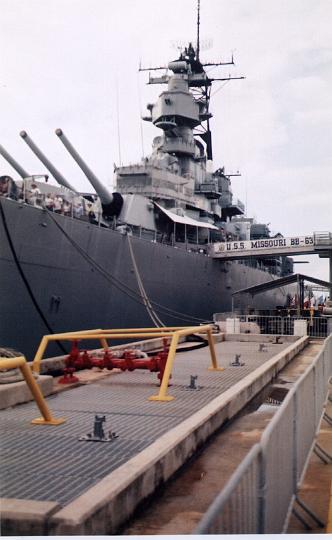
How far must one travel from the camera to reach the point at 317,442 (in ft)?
17.3

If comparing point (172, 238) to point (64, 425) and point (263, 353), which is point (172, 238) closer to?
point (263, 353)

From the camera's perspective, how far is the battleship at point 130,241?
40.8 feet

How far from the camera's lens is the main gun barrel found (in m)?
15.3

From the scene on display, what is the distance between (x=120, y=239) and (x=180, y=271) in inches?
169

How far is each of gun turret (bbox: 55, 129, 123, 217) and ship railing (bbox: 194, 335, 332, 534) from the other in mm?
12157

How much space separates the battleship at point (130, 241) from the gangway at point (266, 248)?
652 millimetres

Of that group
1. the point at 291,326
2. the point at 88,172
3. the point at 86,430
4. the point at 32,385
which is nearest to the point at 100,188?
the point at 88,172

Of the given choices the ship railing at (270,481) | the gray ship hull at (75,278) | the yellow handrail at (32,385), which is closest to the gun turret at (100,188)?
the gray ship hull at (75,278)

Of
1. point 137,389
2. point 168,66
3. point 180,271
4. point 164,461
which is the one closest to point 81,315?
point 180,271

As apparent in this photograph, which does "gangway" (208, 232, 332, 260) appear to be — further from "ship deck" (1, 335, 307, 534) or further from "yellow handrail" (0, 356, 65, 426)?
"yellow handrail" (0, 356, 65, 426)

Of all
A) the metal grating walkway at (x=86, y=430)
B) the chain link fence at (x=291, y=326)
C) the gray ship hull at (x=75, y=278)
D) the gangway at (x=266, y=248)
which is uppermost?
the gangway at (x=266, y=248)

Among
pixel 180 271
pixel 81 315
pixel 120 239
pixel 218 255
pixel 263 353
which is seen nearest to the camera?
pixel 263 353

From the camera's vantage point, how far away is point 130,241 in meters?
16.7

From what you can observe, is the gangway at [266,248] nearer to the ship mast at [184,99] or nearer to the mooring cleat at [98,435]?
the ship mast at [184,99]
